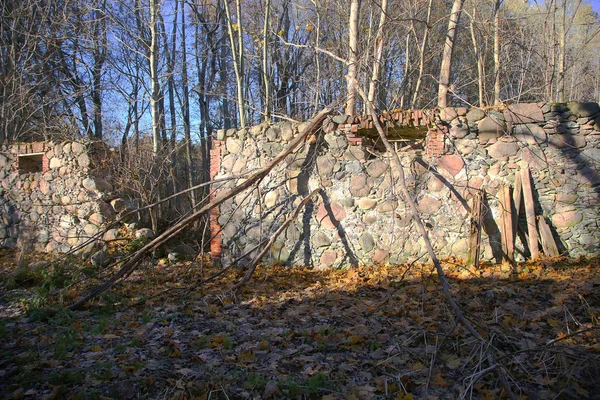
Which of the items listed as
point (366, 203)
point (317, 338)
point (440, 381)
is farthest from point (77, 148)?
point (440, 381)

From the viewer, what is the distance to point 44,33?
12.3 m

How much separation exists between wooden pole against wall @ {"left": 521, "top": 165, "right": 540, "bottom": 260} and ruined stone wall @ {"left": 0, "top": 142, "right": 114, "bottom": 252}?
711cm

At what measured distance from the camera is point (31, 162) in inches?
364

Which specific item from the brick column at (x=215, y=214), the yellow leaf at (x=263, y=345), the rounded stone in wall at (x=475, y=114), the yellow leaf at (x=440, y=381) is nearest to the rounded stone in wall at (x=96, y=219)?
the brick column at (x=215, y=214)

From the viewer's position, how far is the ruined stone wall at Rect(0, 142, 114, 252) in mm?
8250

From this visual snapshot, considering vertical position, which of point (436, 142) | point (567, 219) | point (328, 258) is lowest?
point (328, 258)

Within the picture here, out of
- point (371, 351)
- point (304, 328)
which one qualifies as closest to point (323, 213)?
point (304, 328)

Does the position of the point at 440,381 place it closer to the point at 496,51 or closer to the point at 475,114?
the point at 475,114

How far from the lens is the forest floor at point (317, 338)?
114 inches

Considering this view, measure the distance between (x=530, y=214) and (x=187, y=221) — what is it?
4.51 metres

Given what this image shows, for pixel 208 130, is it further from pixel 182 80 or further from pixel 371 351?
pixel 371 351

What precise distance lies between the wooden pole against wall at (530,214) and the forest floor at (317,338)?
0.85 ft

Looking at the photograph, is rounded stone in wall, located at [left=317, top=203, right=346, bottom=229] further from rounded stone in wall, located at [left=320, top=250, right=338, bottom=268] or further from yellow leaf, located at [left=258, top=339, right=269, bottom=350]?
yellow leaf, located at [left=258, top=339, right=269, bottom=350]

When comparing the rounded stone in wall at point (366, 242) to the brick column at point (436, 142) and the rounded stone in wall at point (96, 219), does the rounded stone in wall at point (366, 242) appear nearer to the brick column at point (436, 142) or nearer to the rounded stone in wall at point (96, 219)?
the brick column at point (436, 142)
